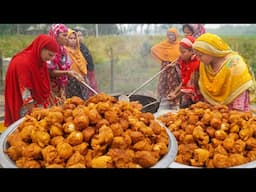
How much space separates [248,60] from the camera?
2783 mm

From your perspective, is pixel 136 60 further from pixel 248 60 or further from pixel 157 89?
pixel 248 60

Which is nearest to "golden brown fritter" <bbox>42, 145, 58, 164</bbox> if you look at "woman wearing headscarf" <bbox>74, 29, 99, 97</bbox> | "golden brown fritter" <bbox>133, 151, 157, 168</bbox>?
"golden brown fritter" <bbox>133, 151, 157, 168</bbox>

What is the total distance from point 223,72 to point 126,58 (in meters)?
0.73

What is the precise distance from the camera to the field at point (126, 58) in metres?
2.75

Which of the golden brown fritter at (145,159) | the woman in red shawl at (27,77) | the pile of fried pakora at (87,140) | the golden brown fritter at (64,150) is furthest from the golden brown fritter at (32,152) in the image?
the woman in red shawl at (27,77)

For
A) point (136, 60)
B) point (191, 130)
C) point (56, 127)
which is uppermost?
point (136, 60)

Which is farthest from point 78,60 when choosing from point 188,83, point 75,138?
point 75,138

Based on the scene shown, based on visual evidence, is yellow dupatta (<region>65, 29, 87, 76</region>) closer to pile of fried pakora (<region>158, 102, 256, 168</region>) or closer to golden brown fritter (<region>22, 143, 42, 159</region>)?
pile of fried pakora (<region>158, 102, 256, 168</region>)

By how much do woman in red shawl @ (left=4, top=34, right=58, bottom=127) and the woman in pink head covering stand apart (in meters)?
0.06

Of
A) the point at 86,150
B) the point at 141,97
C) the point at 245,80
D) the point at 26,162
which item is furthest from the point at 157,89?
the point at 26,162

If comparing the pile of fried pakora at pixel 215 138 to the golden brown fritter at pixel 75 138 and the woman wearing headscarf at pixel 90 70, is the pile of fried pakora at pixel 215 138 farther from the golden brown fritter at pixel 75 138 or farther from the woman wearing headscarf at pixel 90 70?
the golden brown fritter at pixel 75 138

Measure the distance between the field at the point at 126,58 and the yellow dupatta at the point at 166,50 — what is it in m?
0.05

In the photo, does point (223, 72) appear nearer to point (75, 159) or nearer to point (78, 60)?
point (78, 60)

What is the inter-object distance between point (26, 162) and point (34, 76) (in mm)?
860
